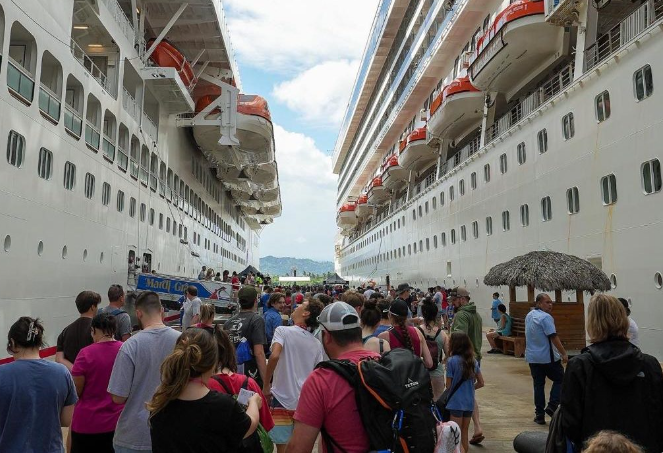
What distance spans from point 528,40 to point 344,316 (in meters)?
18.4

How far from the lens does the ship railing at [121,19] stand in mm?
17344

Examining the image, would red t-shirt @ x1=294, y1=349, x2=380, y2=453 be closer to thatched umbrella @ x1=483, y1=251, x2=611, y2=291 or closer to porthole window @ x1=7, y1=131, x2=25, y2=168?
porthole window @ x1=7, y1=131, x2=25, y2=168

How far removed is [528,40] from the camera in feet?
60.6

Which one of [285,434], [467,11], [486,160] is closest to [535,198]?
[486,160]

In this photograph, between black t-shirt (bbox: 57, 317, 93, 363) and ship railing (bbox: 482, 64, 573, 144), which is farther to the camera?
ship railing (bbox: 482, 64, 573, 144)

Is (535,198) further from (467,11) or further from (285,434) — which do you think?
(285,434)

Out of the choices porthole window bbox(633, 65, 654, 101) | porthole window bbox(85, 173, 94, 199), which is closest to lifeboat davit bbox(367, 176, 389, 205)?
porthole window bbox(85, 173, 94, 199)

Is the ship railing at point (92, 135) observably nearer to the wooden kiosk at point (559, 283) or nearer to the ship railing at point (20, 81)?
the ship railing at point (20, 81)

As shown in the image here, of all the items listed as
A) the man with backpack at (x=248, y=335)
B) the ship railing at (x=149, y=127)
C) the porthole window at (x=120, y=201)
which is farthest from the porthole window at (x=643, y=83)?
the ship railing at (x=149, y=127)

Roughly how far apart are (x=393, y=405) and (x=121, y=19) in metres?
19.4

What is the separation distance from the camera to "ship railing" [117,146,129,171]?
17.8 metres

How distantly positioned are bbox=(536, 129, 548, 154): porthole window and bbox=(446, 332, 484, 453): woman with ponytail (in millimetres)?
13990

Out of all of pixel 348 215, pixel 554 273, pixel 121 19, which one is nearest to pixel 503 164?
pixel 554 273

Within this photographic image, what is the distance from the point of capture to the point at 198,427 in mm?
2660
